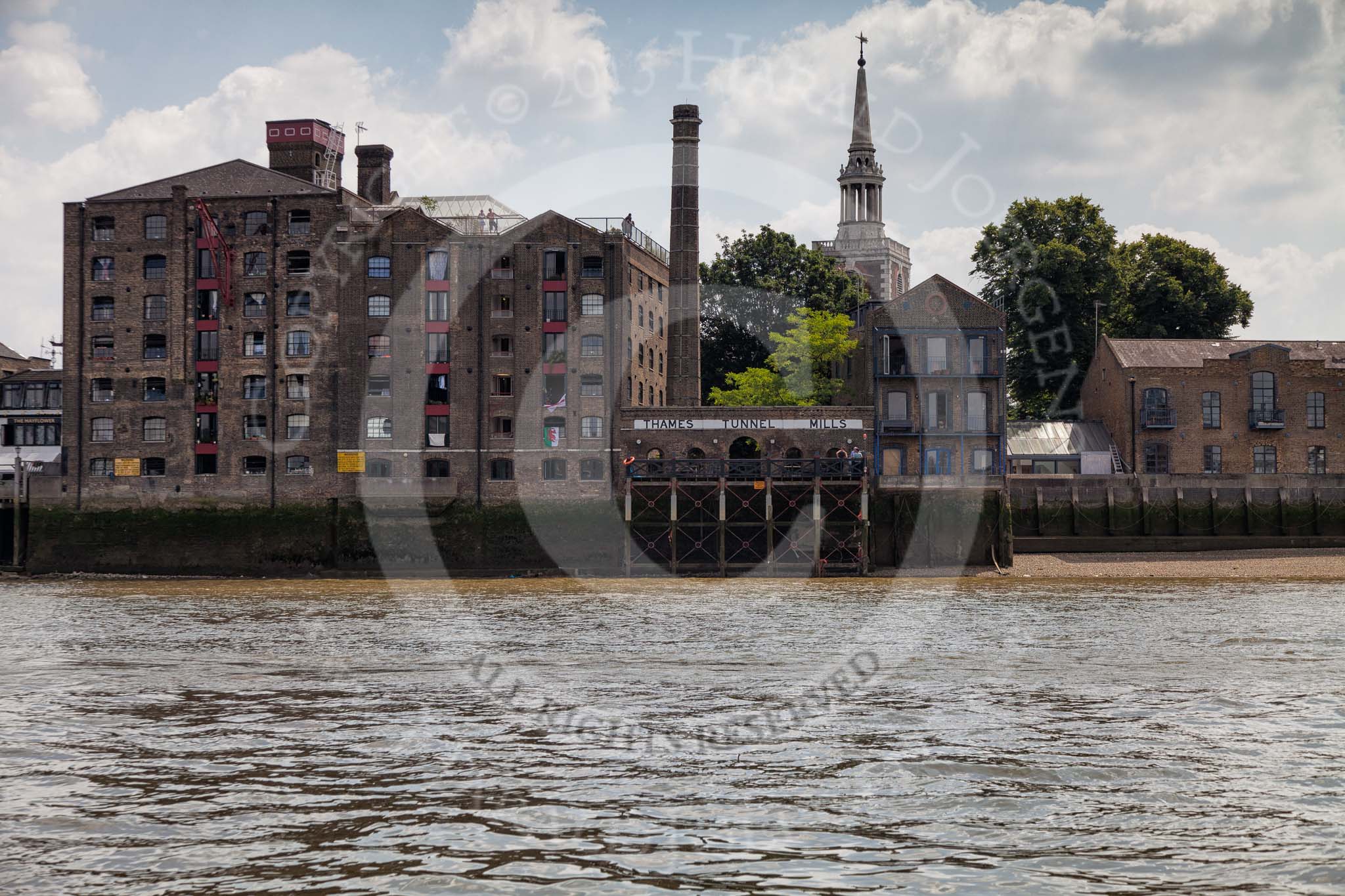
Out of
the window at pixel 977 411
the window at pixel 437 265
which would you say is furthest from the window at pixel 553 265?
the window at pixel 977 411

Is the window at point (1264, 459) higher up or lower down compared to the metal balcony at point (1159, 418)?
lower down

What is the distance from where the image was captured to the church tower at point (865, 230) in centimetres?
10838

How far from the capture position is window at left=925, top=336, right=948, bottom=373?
63.1 metres

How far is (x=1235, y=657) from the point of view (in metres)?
23.7

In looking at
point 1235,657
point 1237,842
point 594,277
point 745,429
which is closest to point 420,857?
point 1237,842

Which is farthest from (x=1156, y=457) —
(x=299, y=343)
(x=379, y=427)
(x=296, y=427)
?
(x=299, y=343)

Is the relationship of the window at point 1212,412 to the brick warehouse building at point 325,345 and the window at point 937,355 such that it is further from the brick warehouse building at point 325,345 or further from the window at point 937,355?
the brick warehouse building at point 325,345

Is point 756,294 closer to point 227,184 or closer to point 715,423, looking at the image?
point 715,423

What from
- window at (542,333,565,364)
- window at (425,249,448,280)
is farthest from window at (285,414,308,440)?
window at (542,333,565,364)

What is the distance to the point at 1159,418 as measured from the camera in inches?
2512

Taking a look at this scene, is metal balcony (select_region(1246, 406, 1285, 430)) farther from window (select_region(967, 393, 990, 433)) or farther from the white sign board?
the white sign board

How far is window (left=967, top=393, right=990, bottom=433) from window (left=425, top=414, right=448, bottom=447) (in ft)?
79.4

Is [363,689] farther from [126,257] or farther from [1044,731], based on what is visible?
[126,257]

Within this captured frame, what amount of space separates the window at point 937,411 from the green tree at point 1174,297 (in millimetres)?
19096
